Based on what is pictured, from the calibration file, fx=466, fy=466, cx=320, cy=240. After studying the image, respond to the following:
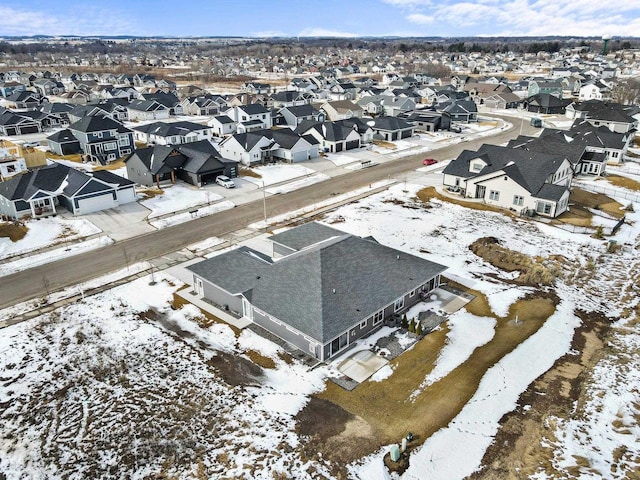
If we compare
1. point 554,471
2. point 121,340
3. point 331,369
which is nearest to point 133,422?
point 121,340

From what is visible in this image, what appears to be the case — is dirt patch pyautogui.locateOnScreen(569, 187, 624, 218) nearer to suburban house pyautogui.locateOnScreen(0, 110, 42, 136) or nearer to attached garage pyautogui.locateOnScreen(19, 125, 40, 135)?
attached garage pyautogui.locateOnScreen(19, 125, 40, 135)

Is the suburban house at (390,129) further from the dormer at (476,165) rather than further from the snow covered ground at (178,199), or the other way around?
the snow covered ground at (178,199)

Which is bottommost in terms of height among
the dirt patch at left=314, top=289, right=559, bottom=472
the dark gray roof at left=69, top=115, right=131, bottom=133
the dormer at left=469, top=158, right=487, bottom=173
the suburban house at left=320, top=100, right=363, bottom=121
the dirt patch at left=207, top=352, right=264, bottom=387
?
the dirt patch at left=314, top=289, right=559, bottom=472

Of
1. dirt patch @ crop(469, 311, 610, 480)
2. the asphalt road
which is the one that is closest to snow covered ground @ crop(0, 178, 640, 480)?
dirt patch @ crop(469, 311, 610, 480)

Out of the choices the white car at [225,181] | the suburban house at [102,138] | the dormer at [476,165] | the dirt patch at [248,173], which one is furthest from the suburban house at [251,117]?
the dormer at [476,165]

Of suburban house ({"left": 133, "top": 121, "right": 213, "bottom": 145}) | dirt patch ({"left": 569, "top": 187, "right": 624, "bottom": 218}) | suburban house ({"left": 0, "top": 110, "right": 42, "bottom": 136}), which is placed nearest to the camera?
dirt patch ({"left": 569, "top": 187, "right": 624, "bottom": 218})

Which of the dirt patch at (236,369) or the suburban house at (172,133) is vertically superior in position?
the suburban house at (172,133)

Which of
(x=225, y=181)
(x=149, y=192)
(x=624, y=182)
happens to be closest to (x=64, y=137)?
(x=149, y=192)

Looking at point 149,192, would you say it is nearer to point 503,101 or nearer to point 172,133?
point 172,133
